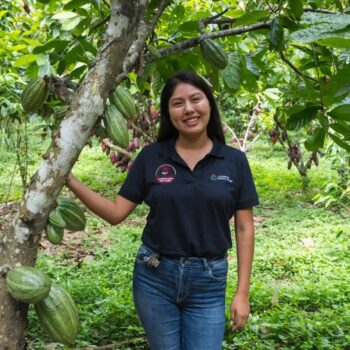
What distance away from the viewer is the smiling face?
1862 mm

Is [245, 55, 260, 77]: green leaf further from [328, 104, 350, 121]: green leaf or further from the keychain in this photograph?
[328, 104, 350, 121]: green leaf

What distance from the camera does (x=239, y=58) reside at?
2.07 metres

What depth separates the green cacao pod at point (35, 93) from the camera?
1414 millimetres

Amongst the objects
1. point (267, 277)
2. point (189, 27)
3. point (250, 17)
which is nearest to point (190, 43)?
point (250, 17)

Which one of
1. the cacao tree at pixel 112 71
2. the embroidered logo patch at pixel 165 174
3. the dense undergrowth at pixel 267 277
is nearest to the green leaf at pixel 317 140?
the cacao tree at pixel 112 71

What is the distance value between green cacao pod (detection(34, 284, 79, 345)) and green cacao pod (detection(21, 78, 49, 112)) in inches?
21.2

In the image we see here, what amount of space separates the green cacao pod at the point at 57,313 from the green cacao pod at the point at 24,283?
10 cm

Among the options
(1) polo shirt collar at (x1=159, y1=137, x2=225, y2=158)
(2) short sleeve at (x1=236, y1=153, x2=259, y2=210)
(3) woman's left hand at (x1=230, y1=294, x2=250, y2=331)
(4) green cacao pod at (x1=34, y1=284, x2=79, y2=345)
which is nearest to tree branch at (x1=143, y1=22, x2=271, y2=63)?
(1) polo shirt collar at (x1=159, y1=137, x2=225, y2=158)

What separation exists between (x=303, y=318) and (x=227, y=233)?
1.82 m

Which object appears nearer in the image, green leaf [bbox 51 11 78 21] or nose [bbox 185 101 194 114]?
nose [bbox 185 101 194 114]

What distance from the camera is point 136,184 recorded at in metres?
1.97

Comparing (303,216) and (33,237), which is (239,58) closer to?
(33,237)

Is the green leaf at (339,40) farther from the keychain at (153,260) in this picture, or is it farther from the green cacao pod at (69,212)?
the keychain at (153,260)

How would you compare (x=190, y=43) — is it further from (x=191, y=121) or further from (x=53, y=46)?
(x=53, y=46)
